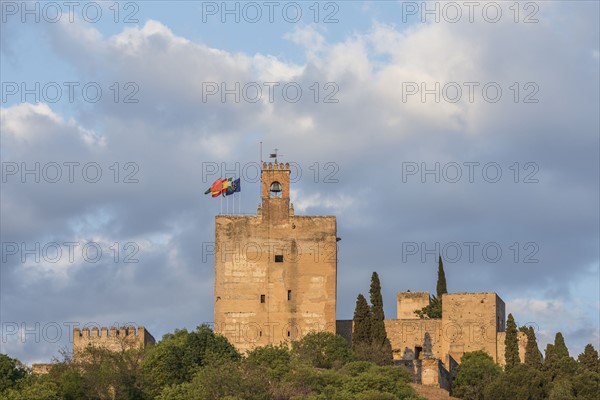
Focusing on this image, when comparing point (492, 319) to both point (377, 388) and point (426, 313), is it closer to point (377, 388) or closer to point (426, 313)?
point (426, 313)

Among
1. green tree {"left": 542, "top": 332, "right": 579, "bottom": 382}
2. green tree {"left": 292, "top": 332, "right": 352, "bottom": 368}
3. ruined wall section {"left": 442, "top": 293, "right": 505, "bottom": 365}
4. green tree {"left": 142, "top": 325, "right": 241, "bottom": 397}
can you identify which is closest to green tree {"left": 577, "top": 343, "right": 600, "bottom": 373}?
green tree {"left": 542, "top": 332, "right": 579, "bottom": 382}

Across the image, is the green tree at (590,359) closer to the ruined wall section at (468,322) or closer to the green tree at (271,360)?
the ruined wall section at (468,322)

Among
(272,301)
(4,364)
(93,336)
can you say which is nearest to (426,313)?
(272,301)

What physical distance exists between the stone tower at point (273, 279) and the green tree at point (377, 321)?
2.19 m

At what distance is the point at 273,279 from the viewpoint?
341ft

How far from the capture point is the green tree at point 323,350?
98875 mm

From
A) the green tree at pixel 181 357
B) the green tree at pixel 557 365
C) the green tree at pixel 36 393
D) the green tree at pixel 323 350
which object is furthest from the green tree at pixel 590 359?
the green tree at pixel 36 393

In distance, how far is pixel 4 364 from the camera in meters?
96.6

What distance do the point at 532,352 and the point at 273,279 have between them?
1428 centimetres

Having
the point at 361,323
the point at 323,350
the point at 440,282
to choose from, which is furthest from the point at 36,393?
the point at 440,282

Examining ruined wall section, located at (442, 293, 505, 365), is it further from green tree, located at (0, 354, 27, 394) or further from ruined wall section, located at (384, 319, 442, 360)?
green tree, located at (0, 354, 27, 394)

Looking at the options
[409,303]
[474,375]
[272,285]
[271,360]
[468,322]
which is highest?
[409,303]

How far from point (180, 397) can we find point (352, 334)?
642 inches

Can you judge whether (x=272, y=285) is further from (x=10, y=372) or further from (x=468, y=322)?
(x=10, y=372)
